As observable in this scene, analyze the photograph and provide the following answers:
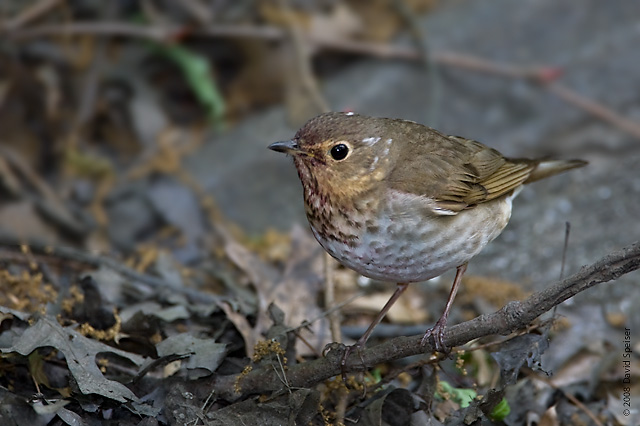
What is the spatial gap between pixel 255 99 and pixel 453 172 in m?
3.64

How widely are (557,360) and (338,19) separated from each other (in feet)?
12.7

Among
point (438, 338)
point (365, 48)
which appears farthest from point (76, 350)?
point (365, 48)

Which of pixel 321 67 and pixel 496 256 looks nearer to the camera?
pixel 496 256

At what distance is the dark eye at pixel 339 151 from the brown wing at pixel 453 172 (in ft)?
0.80

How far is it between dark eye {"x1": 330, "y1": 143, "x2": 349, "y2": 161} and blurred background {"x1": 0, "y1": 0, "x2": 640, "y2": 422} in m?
2.43

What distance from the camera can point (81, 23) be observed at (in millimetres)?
7000

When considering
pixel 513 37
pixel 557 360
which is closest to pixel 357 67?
pixel 513 37

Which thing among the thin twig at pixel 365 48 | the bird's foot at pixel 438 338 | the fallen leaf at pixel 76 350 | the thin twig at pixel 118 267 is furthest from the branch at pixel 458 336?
the thin twig at pixel 365 48

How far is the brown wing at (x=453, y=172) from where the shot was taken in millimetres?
3846

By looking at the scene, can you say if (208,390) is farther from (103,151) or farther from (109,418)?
(103,151)

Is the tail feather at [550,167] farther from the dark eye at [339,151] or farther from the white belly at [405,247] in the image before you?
the dark eye at [339,151]

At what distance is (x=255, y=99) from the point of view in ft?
24.2

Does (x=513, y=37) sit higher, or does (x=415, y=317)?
(x=513, y=37)

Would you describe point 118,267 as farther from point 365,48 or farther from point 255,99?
point 365,48
